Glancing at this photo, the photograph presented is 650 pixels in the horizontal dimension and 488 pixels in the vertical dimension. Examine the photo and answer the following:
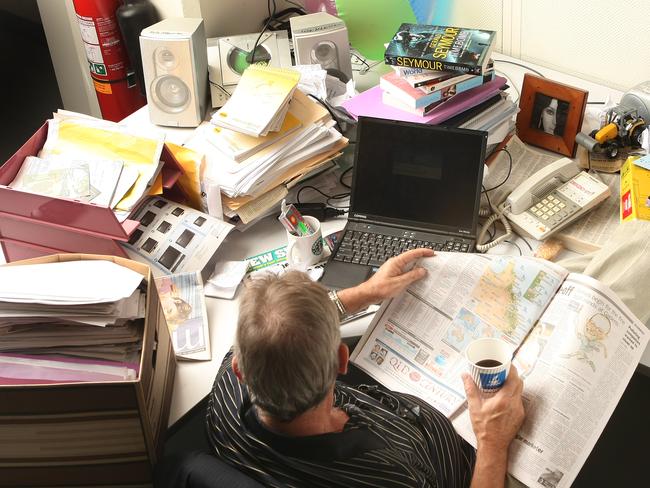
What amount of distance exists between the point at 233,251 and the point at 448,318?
569mm

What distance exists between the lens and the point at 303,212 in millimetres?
1847

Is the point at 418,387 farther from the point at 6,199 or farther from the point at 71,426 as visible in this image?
the point at 6,199

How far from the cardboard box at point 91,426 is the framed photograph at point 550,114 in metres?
1.12

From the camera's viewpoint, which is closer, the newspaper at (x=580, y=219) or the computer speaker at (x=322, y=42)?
the newspaper at (x=580, y=219)

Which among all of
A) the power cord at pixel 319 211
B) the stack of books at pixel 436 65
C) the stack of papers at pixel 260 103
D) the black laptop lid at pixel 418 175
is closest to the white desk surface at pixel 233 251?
the power cord at pixel 319 211

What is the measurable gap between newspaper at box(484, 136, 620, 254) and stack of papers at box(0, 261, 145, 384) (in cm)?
92

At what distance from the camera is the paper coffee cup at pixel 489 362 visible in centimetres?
130

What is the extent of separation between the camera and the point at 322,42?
2201 millimetres

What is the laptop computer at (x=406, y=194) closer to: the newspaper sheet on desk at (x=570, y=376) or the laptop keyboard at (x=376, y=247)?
the laptop keyboard at (x=376, y=247)

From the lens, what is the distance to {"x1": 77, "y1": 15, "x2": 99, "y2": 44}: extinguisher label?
2454mm

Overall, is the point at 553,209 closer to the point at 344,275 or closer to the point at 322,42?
the point at 344,275

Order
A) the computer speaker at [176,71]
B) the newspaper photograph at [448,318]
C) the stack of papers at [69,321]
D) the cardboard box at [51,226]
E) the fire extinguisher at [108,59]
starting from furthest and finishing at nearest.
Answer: the fire extinguisher at [108,59] < the computer speaker at [176,71] < the cardboard box at [51,226] < the newspaper photograph at [448,318] < the stack of papers at [69,321]

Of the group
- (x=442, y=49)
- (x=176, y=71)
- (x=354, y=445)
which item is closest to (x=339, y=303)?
(x=354, y=445)

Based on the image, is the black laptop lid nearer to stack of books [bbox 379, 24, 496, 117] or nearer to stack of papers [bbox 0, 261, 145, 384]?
stack of books [bbox 379, 24, 496, 117]
